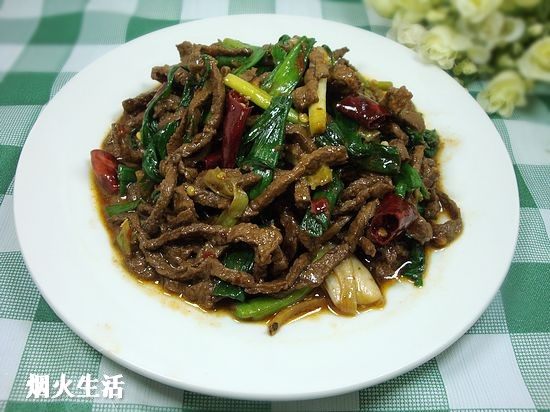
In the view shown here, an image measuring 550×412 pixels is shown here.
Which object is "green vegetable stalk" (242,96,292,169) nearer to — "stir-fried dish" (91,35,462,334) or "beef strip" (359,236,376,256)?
"stir-fried dish" (91,35,462,334)

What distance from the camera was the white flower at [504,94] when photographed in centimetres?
454

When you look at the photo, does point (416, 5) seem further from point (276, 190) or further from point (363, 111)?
point (276, 190)

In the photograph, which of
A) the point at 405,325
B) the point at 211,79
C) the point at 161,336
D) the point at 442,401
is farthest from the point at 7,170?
the point at 442,401

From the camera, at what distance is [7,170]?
Result: 3980mm

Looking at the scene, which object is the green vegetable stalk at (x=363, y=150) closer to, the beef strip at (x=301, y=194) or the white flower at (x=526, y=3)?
the beef strip at (x=301, y=194)

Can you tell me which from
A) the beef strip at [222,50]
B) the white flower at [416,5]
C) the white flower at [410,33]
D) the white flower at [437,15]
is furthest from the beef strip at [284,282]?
the white flower at [416,5]

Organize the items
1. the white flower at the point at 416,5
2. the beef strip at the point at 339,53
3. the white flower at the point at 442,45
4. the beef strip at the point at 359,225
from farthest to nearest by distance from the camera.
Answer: the white flower at the point at 416,5 < the white flower at the point at 442,45 < the beef strip at the point at 339,53 < the beef strip at the point at 359,225

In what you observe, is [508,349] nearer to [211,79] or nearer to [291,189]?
[291,189]

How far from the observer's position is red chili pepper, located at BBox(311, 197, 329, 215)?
9.73 ft

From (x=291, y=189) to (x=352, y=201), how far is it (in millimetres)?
368

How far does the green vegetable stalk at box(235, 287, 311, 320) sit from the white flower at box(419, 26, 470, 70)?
2.39m

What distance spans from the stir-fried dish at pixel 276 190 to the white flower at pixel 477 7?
1.37m

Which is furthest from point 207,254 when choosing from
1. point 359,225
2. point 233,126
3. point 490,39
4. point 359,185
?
point 490,39

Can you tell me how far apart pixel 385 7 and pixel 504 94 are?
1427mm
